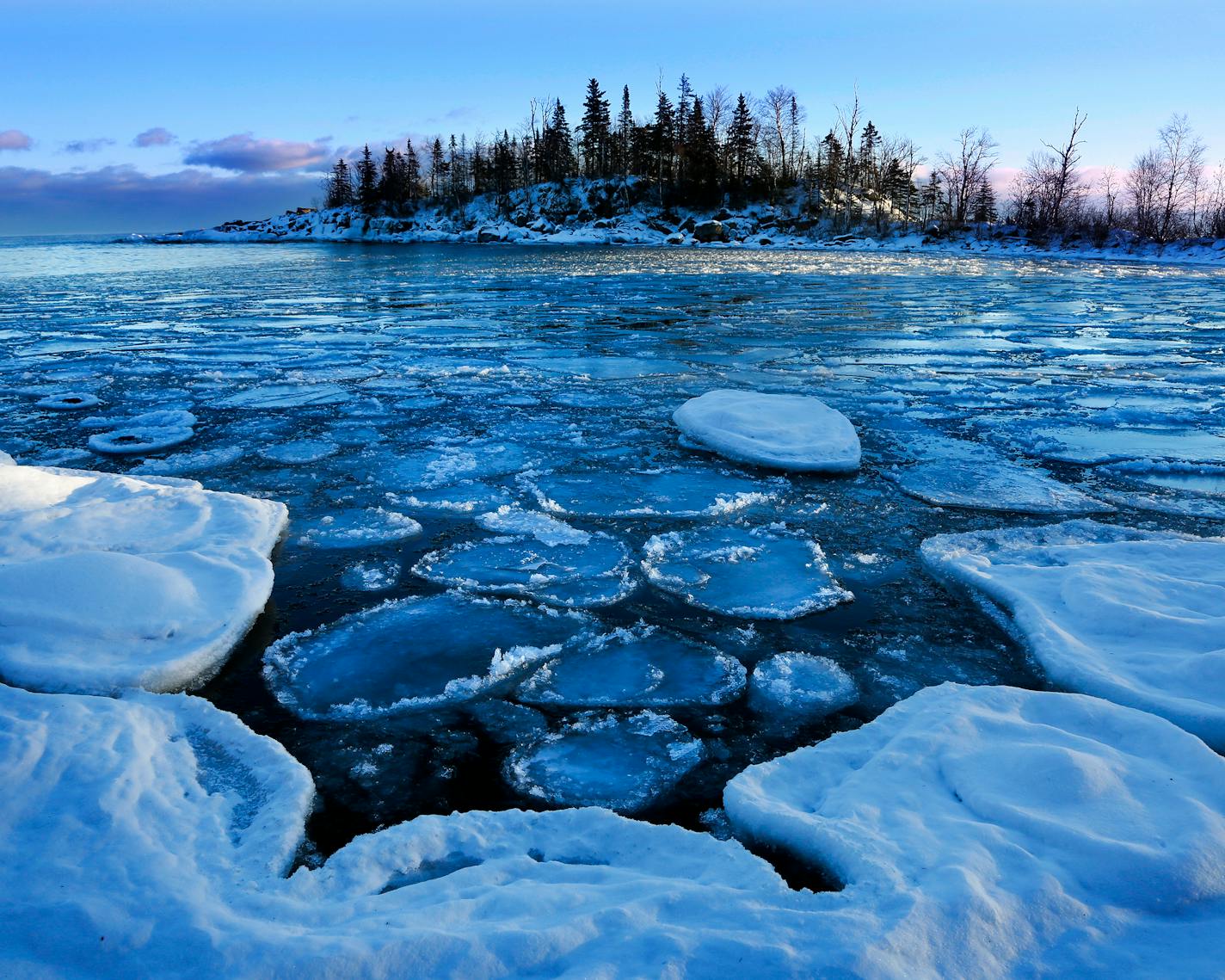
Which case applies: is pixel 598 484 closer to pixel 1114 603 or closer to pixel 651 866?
pixel 1114 603

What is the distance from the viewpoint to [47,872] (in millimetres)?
1312

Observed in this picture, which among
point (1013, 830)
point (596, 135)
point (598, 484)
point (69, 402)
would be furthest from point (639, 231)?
point (1013, 830)

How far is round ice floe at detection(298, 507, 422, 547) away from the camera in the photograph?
3.13m

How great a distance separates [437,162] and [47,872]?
71.7 m

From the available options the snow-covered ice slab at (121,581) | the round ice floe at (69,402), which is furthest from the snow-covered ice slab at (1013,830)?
the round ice floe at (69,402)

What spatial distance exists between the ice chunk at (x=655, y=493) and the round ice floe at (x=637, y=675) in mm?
1120

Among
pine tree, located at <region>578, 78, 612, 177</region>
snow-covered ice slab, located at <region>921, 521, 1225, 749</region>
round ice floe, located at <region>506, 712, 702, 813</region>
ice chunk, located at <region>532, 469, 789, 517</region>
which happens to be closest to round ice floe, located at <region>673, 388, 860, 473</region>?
ice chunk, located at <region>532, 469, 789, 517</region>

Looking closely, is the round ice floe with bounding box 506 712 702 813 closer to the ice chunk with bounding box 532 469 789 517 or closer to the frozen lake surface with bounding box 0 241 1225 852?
the frozen lake surface with bounding box 0 241 1225 852

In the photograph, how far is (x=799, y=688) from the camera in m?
2.14

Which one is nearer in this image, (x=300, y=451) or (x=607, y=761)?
(x=607, y=761)

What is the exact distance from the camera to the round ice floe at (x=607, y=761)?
1759mm

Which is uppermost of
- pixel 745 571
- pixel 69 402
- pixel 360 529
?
pixel 69 402

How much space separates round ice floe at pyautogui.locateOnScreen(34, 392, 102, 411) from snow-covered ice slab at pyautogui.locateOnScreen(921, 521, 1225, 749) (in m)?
5.80

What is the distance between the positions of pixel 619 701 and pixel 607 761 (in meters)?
0.26
